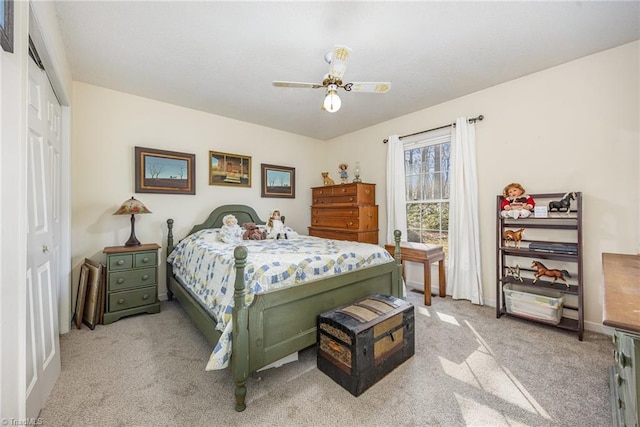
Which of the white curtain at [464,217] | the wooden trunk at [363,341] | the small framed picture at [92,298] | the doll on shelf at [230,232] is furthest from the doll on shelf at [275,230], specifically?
the white curtain at [464,217]

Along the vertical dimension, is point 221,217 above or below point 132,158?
below

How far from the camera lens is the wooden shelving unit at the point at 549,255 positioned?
244 centimetres

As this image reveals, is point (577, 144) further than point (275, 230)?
No

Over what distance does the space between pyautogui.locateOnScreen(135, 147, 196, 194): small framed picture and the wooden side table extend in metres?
3.01

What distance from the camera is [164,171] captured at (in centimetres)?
350

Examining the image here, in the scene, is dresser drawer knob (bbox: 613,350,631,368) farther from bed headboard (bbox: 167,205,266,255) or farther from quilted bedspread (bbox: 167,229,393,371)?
bed headboard (bbox: 167,205,266,255)

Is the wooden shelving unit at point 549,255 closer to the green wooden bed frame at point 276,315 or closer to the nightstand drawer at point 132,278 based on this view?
→ the green wooden bed frame at point 276,315

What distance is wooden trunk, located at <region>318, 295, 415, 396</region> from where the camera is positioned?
169 cm

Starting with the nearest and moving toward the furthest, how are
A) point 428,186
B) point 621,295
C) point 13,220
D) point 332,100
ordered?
point 621,295, point 13,220, point 332,100, point 428,186

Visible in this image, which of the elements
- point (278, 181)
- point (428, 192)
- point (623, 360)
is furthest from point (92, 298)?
point (428, 192)

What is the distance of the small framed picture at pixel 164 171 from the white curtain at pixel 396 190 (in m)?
2.95

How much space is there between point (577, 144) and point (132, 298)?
4.93 metres

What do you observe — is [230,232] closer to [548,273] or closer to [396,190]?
[396,190]

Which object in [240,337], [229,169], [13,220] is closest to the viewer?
[13,220]
